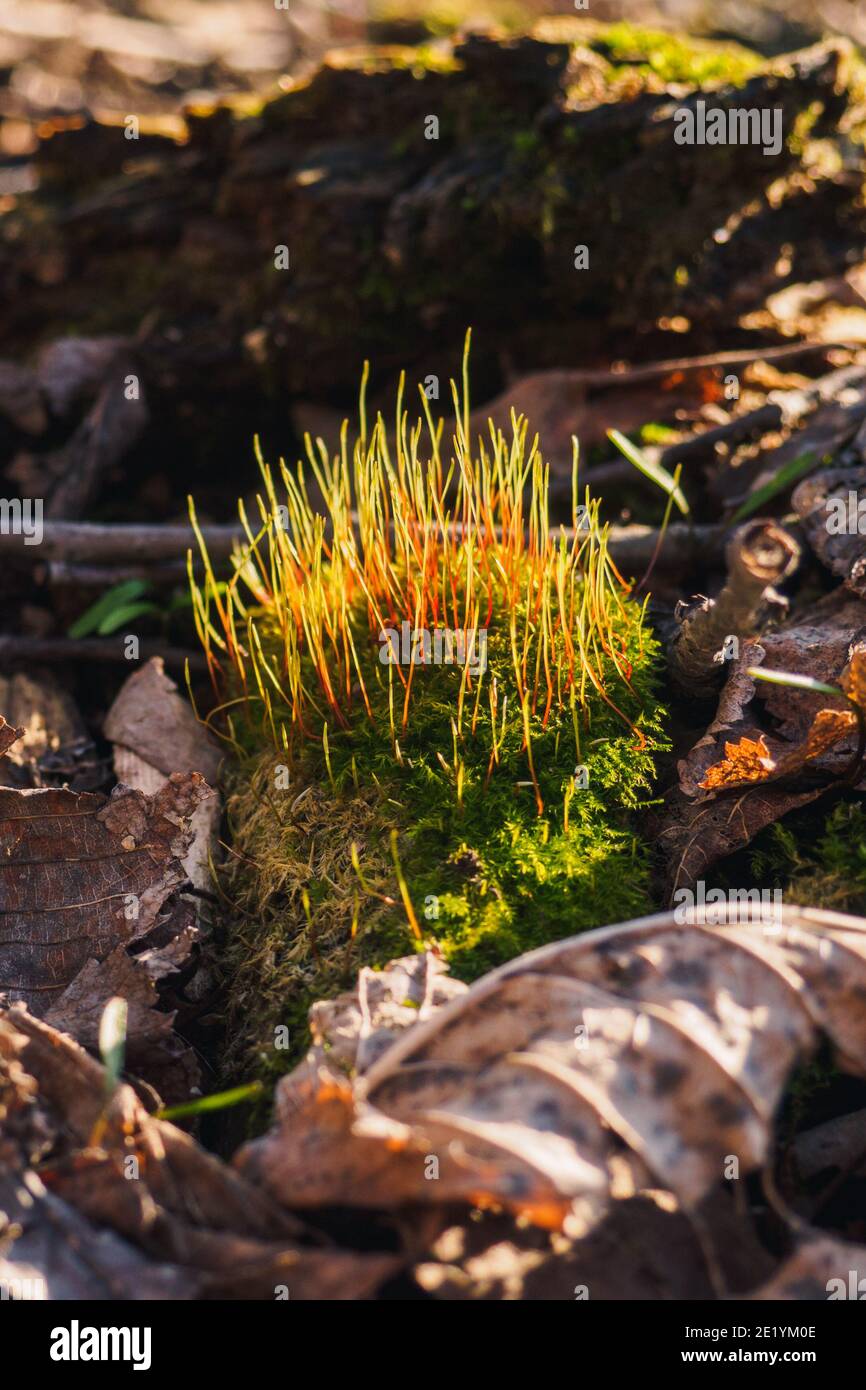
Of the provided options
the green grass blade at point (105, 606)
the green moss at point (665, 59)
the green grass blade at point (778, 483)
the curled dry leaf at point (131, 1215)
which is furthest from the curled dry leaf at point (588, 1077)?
the green moss at point (665, 59)

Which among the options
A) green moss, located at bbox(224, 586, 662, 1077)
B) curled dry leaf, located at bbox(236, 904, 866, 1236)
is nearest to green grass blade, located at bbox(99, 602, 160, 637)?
green moss, located at bbox(224, 586, 662, 1077)

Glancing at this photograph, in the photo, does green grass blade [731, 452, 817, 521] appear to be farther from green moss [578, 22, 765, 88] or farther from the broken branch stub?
green moss [578, 22, 765, 88]

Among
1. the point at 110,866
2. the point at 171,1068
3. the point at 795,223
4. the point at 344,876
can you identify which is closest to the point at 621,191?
the point at 795,223

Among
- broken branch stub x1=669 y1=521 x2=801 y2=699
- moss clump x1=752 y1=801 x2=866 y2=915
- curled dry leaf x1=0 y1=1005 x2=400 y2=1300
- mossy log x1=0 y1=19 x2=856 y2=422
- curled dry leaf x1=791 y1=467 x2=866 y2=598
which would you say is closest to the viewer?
curled dry leaf x1=0 y1=1005 x2=400 y2=1300

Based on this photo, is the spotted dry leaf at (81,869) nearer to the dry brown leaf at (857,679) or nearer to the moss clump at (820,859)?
the moss clump at (820,859)

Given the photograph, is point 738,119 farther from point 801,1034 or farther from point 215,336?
point 801,1034

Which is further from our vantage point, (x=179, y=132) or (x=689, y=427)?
(x=179, y=132)
